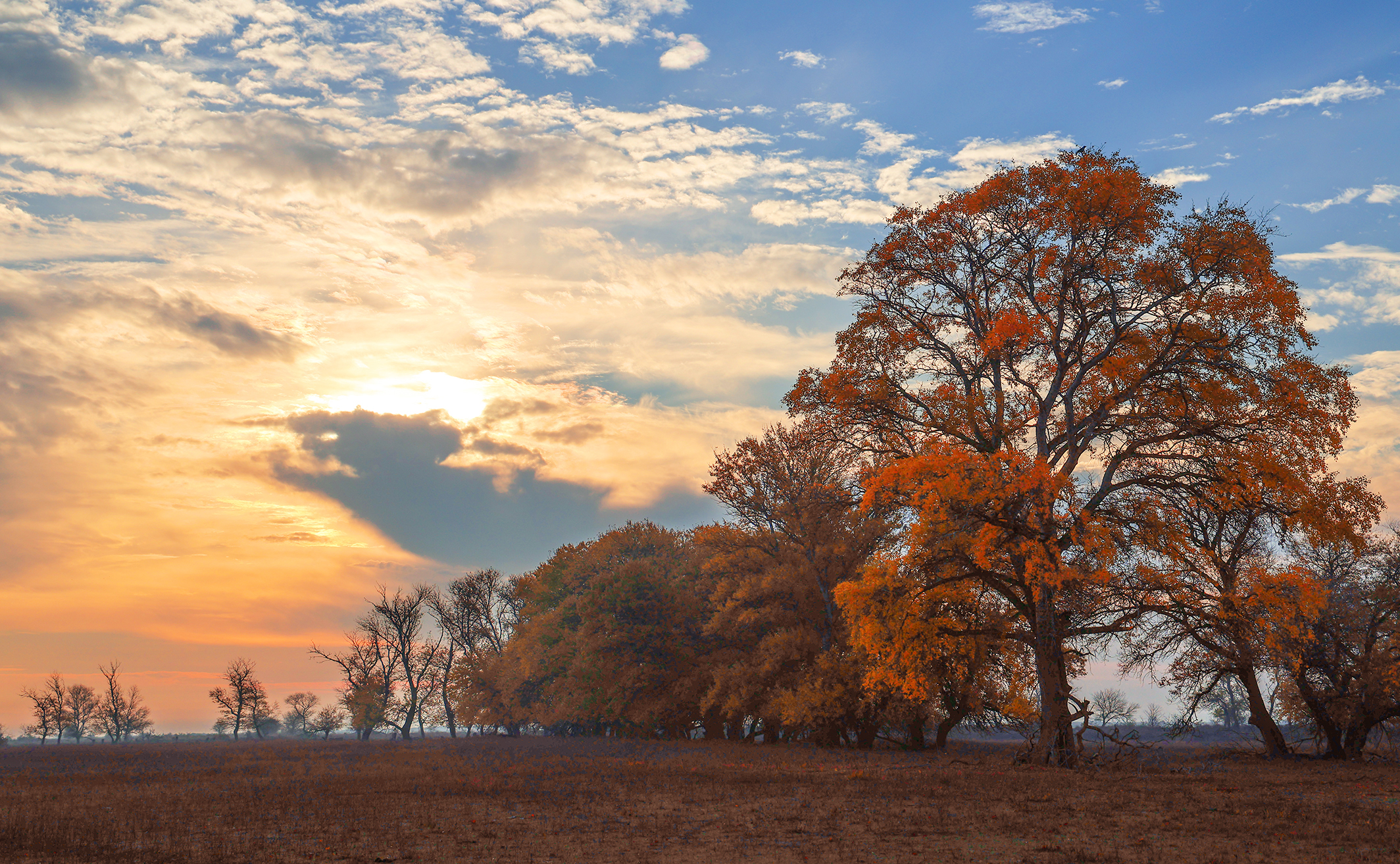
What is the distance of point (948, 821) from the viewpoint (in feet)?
57.2

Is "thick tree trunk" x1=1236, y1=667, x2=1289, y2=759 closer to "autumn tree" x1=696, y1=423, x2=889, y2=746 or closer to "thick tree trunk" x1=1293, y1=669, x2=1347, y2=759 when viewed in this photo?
"thick tree trunk" x1=1293, y1=669, x2=1347, y2=759

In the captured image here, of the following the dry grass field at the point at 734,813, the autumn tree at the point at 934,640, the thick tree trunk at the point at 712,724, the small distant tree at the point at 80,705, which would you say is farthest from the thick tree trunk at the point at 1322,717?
the small distant tree at the point at 80,705

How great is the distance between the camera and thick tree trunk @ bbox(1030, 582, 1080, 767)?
26969mm

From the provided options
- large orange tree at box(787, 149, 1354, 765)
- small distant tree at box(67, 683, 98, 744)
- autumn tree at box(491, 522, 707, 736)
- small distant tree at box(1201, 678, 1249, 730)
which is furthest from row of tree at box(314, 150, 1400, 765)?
small distant tree at box(67, 683, 98, 744)

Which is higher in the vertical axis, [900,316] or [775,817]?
[900,316]

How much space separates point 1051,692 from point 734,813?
13.5 m

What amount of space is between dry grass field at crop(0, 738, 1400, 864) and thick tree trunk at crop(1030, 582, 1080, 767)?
1.75m

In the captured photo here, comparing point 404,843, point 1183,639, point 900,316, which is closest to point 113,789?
point 404,843

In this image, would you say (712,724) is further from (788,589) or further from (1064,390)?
(1064,390)

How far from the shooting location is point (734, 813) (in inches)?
757

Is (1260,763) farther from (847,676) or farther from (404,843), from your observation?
(404,843)

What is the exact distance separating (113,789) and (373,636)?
71.0 meters

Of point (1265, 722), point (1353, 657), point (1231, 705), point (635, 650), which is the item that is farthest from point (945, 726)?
point (1231, 705)

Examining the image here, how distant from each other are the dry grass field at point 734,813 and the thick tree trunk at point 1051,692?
5.74 ft
